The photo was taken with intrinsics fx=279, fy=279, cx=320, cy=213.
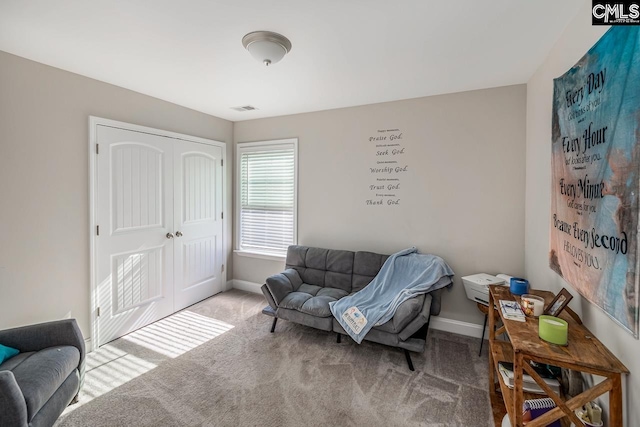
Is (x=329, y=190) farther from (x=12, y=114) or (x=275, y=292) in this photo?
(x=12, y=114)

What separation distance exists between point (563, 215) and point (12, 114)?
3.88m

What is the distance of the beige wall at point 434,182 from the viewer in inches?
105

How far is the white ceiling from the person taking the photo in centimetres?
156

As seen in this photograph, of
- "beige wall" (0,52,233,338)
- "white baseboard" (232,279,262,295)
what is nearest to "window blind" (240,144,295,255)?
"white baseboard" (232,279,262,295)

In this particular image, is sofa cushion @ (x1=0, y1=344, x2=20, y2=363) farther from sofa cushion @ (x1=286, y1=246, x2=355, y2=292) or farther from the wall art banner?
the wall art banner

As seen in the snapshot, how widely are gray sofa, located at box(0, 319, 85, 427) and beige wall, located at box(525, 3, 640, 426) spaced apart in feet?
8.89

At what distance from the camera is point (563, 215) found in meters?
1.67

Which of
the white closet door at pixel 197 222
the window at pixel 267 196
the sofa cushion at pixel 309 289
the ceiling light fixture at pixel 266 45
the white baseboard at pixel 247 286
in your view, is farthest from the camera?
the white baseboard at pixel 247 286

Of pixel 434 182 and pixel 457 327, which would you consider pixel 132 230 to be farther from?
pixel 457 327

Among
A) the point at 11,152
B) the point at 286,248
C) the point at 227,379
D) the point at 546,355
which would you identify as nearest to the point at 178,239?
the point at 286,248

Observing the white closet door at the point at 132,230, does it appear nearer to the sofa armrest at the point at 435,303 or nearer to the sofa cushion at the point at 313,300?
the sofa cushion at the point at 313,300

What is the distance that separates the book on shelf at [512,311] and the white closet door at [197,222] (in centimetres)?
326

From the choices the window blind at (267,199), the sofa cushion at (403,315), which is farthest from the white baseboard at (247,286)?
the sofa cushion at (403,315)

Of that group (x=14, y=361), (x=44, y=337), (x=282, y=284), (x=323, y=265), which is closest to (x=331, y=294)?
(x=323, y=265)
